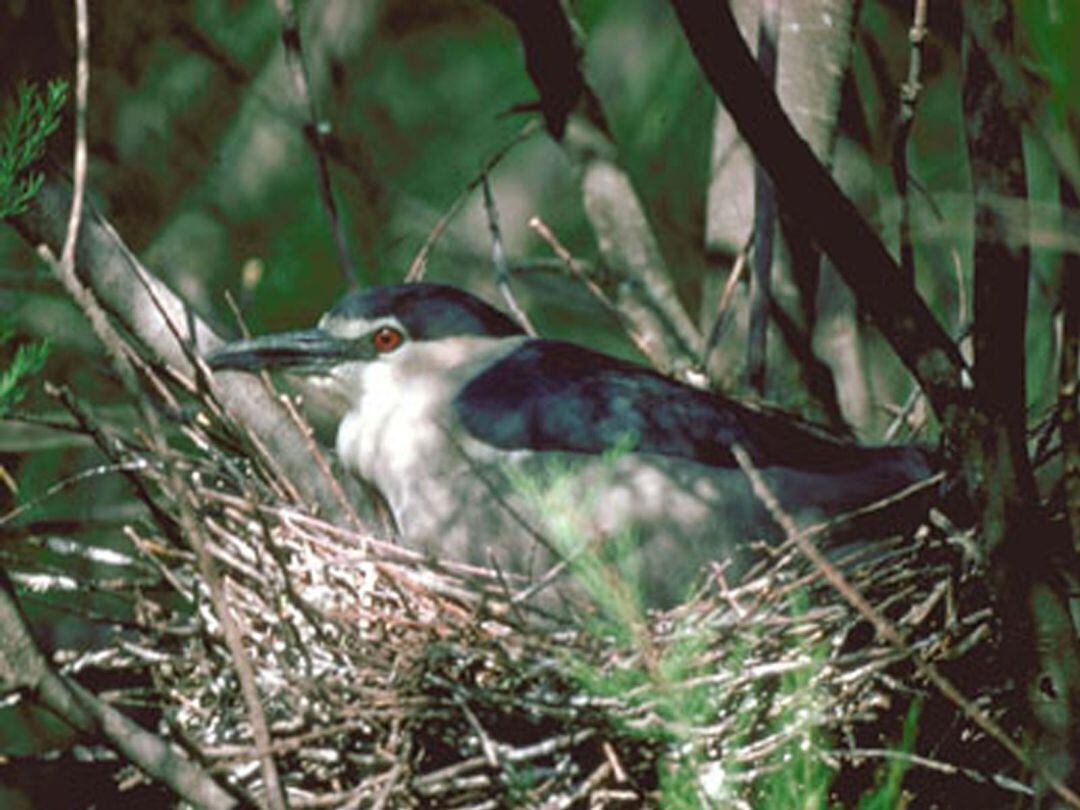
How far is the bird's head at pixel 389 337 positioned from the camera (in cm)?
397

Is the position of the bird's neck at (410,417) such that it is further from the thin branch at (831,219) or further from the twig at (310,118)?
the thin branch at (831,219)

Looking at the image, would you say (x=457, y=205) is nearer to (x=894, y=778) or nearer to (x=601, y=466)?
(x=601, y=466)

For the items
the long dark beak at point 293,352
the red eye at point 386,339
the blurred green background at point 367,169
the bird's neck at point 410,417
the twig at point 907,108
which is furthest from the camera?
the blurred green background at point 367,169

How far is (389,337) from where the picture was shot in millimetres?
4004

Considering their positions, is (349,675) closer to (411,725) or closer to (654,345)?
(411,725)

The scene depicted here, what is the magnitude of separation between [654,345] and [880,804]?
1.66 m

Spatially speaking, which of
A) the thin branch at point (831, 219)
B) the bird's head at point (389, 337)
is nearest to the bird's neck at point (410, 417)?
the bird's head at point (389, 337)

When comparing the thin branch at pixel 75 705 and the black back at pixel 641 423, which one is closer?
the thin branch at pixel 75 705

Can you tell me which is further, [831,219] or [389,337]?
[389,337]

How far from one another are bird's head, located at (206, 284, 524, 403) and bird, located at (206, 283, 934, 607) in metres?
0.08

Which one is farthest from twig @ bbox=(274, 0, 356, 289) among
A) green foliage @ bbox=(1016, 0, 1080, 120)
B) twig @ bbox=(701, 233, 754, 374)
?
green foliage @ bbox=(1016, 0, 1080, 120)

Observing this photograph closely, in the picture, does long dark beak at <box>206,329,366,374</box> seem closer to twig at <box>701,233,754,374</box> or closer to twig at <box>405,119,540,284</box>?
twig at <box>405,119,540,284</box>

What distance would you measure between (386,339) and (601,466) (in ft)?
2.39

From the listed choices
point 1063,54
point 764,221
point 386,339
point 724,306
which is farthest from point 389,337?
point 1063,54
